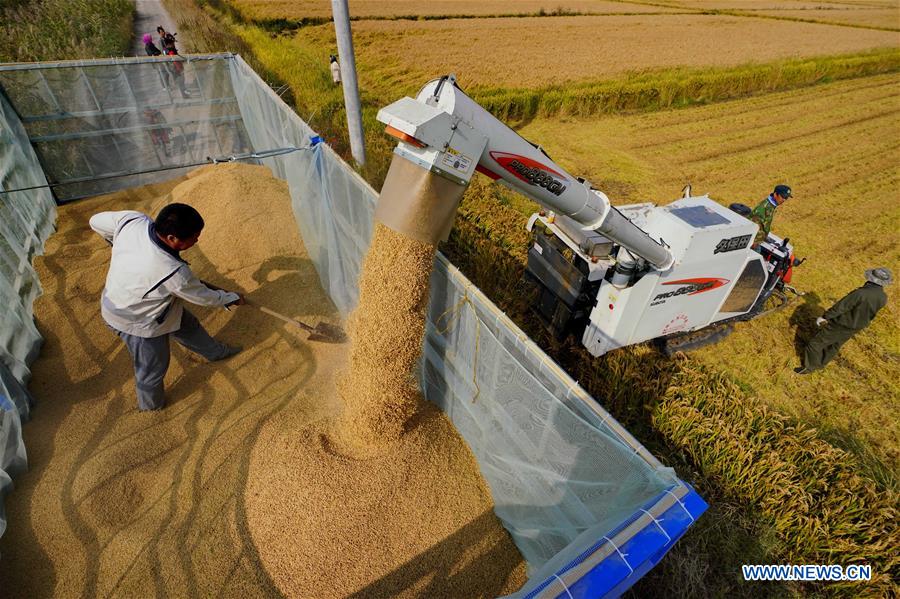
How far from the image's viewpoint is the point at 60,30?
12492 mm

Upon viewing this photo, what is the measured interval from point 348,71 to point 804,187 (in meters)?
10.5

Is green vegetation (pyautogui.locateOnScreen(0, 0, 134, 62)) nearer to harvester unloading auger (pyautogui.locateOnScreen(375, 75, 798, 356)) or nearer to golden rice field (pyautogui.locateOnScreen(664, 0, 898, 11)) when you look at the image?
harvester unloading auger (pyautogui.locateOnScreen(375, 75, 798, 356))

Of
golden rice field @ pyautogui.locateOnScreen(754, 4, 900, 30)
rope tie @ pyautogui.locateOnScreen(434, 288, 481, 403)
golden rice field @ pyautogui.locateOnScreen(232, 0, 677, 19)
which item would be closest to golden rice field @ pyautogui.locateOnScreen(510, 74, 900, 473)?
rope tie @ pyautogui.locateOnScreen(434, 288, 481, 403)

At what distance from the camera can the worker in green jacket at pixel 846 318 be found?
4.44m

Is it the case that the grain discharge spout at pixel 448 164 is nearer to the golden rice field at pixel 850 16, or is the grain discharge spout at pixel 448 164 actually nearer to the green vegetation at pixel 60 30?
the green vegetation at pixel 60 30

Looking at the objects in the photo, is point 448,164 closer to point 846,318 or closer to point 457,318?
point 457,318

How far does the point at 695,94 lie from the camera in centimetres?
1430

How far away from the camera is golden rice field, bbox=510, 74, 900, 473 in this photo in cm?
502

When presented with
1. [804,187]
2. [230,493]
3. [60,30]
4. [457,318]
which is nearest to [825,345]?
[457,318]

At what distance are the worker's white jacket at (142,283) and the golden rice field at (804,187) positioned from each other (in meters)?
5.72

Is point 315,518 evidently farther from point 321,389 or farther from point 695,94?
point 695,94

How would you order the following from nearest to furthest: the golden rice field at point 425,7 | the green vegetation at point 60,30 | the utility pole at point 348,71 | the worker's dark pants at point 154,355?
the worker's dark pants at point 154,355 → the utility pole at point 348,71 → the green vegetation at point 60,30 → the golden rice field at point 425,7

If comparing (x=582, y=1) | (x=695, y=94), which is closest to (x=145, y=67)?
(x=695, y=94)

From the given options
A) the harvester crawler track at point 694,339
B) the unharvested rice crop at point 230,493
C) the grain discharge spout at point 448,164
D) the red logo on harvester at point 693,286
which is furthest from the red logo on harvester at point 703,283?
the unharvested rice crop at point 230,493
